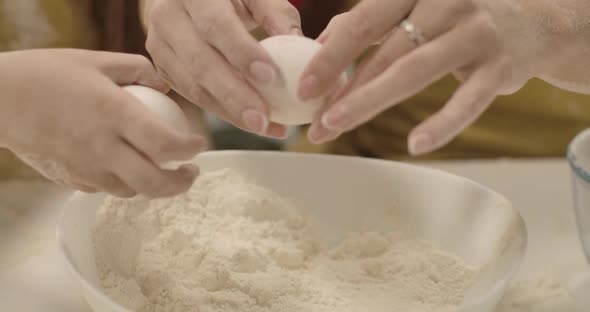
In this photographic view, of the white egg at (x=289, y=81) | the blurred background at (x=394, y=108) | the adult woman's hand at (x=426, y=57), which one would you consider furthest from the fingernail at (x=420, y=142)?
the blurred background at (x=394, y=108)

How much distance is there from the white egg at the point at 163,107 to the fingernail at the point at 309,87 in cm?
12

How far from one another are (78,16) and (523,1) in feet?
2.59

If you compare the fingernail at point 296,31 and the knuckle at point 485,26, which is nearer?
the knuckle at point 485,26

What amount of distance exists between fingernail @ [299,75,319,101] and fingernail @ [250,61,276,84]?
0.09ft

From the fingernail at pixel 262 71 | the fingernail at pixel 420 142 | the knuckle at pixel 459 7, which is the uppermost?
the knuckle at pixel 459 7

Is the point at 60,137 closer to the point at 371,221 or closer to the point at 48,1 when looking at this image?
the point at 371,221

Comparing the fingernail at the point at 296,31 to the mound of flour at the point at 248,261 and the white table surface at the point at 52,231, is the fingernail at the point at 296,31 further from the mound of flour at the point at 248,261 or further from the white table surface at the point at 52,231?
the white table surface at the point at 52,231

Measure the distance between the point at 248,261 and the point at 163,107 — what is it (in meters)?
0.18

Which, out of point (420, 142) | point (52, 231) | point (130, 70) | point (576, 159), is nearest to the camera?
point (420, 142)

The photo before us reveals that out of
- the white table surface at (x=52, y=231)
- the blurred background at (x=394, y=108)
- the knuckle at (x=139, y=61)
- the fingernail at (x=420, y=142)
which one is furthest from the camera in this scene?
the blurred background at (x=394, y=108)

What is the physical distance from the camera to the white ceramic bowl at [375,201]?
706 mm

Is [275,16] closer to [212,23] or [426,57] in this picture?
[212,23]

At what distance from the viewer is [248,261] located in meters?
0.69

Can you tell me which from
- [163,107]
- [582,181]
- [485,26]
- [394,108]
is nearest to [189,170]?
[163,107]
